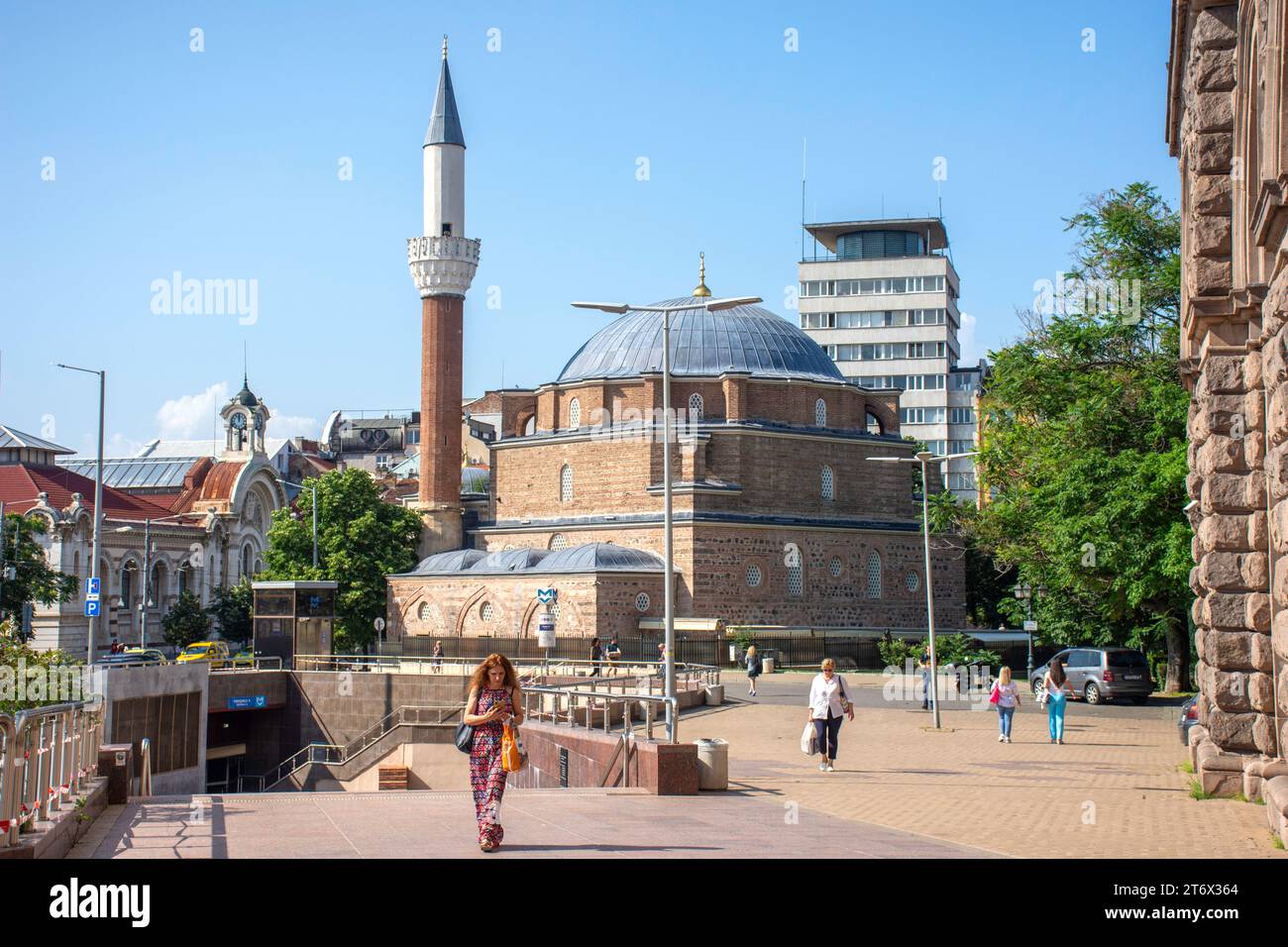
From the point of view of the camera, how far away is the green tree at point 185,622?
63.8m

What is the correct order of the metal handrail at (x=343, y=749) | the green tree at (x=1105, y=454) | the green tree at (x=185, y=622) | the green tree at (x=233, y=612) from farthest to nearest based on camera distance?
the green tree at (x=233, y=612) < the green tree at (x=185, y=622) < the metal handrail at (x=343, y=749) < the green tree at (x=1105, y=454)

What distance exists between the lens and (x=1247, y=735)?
49.4 ft

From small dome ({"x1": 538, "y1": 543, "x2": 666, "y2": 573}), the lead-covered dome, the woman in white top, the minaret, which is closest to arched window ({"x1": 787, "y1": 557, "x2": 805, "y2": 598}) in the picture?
small dome ({"x1": 538, "y1": 543, "x2": 666, "y2": 573})

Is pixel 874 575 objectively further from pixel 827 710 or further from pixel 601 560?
pixel 827 710

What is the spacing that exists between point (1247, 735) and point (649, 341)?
46683mm

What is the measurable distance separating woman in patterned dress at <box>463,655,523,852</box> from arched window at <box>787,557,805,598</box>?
146ft

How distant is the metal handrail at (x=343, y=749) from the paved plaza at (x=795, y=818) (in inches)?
798

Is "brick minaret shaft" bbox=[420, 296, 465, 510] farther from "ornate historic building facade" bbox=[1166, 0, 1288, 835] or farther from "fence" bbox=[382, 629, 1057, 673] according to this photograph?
"ornate historic building facade" bbox=[1166, 0, 1288, 835]

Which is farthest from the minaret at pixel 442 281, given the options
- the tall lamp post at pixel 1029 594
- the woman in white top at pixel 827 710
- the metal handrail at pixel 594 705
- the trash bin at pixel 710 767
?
the trash bin at pixel 710 767

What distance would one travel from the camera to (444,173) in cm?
5947

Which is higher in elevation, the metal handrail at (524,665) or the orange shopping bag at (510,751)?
the orange shopping bag at (510,751)

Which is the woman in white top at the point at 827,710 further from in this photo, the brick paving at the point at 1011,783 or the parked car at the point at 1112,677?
the parked car at the point at 1112,677
